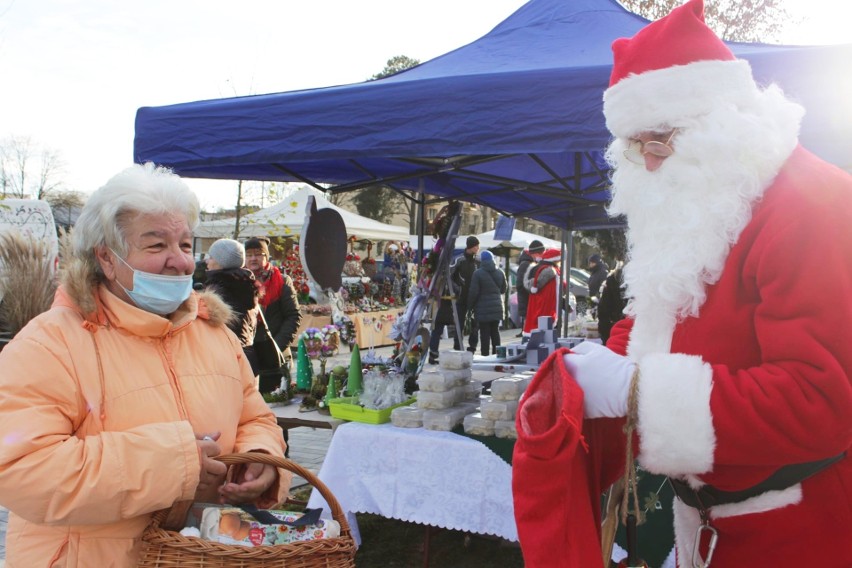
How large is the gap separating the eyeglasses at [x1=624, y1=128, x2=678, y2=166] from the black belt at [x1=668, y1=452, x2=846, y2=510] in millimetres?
713

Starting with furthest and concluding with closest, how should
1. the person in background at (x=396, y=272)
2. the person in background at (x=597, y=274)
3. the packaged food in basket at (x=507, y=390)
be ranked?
the person in background at (x=396, y=272) < the person in background at (x=597, y=274) < the packaged food in basket at (x=507, y=390)

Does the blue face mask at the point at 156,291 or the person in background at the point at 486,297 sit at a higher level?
the blue face mask at the point at 156,291

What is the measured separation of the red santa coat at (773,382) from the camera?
3.68 ft

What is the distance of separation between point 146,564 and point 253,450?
0.45 metres

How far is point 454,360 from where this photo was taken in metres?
3.60

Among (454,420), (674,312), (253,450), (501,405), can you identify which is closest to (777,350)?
(674,312)

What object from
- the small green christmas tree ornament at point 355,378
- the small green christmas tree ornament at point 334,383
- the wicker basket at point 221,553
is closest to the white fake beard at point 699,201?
the wicker basket at point 221,553

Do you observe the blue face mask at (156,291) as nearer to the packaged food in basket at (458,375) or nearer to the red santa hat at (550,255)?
the packaged food in basket at (458,375)

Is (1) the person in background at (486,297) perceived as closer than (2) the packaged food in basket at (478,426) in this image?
No

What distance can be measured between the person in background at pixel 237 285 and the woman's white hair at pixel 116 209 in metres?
3.02

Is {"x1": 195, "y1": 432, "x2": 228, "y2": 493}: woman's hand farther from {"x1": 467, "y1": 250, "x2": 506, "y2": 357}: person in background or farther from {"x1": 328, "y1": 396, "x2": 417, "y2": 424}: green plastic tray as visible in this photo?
{"x1": 467, "y1": 250, "x2": 506, "y2": 357}: person in background

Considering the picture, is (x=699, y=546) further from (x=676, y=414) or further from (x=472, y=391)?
(x=472, y=391)

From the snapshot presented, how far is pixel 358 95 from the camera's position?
11.0 feet

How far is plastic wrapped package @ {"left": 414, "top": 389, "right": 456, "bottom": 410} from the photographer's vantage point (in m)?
3.38
